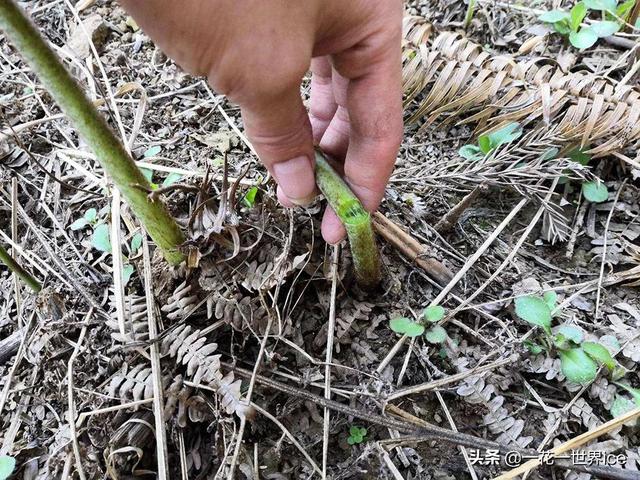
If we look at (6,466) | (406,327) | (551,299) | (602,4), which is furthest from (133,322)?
(602,4)

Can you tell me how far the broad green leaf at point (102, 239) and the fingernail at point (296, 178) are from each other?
1.66 ft

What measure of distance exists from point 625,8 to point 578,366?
1.30 m

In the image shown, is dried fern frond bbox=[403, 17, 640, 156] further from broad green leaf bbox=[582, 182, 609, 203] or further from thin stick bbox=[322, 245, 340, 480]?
thin stick bbox=[322, 245, 340, 480]

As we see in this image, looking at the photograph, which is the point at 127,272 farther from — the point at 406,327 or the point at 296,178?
the point at 406,327

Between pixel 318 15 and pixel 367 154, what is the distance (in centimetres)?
38

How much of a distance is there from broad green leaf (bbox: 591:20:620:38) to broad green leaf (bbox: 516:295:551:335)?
1.05m

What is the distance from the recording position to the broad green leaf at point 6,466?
3.67 feet

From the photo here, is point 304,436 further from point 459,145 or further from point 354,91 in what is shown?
point 459,145

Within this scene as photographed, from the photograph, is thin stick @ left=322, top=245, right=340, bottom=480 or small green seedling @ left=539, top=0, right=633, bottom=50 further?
small green seedling @ left=539, top=0, right=633, bottom=50

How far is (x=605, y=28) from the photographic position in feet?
5.71

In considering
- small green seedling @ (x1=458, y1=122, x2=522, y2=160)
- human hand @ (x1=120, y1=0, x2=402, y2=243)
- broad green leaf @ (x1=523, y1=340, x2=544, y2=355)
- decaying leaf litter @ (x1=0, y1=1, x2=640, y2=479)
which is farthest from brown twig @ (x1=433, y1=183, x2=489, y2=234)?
broad green leaf @ (x1=523, y1=340, x2=544, y2=355)

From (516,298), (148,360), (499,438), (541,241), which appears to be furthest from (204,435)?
(541,241)

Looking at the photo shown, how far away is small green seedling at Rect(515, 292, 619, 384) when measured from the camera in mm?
1183

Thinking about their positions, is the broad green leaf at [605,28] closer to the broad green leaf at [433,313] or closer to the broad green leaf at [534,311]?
the broad green leaf at [534,311]
